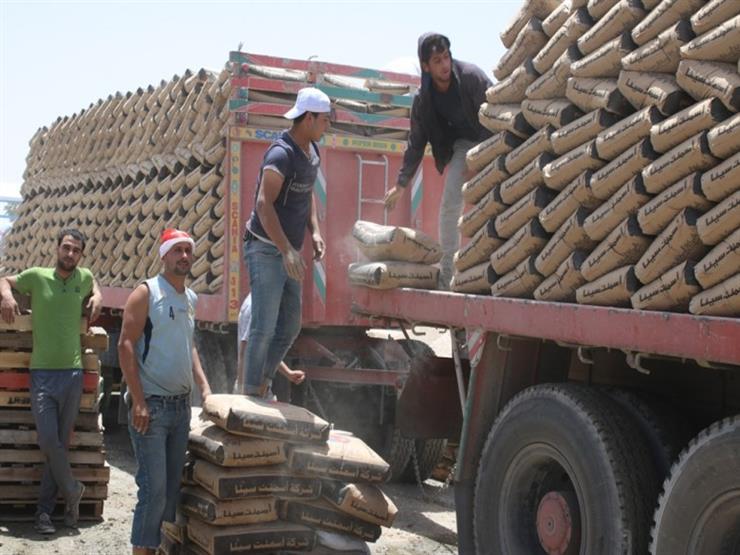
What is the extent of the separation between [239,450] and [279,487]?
0.98 ft

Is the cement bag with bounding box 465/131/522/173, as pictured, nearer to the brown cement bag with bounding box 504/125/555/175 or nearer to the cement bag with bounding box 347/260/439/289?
the brown cement bag with bounding box 504/125/555/175

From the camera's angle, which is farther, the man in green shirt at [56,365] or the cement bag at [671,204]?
the man in green shirt at [56,365]

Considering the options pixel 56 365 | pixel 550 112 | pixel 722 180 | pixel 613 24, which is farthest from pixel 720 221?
pixel 56 365

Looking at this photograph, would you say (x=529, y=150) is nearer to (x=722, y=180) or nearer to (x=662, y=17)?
→ (x=662, y=17)

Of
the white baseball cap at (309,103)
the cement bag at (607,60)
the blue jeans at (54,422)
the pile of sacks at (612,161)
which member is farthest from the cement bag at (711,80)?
the blue jeans at (54,422)

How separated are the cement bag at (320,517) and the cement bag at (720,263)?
8.52ft

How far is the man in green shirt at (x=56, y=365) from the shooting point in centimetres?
832

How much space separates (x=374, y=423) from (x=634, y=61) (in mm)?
5521

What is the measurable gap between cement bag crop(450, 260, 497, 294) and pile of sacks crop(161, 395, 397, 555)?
1023mm

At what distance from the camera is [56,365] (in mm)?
8367

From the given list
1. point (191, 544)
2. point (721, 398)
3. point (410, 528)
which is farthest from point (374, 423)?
point (721, 398)

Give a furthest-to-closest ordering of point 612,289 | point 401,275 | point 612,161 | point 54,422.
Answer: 1. point 54,422
2. point 401,275
3. point 612,161
4. point 612,289

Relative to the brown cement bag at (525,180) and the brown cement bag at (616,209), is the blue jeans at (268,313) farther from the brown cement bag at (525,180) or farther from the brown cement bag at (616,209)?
the brown cement bag at (616,209)

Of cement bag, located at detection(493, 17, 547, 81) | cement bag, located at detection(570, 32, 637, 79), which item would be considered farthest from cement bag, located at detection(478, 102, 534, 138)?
cement bag, located at detection(570, 32, 637, 79)
